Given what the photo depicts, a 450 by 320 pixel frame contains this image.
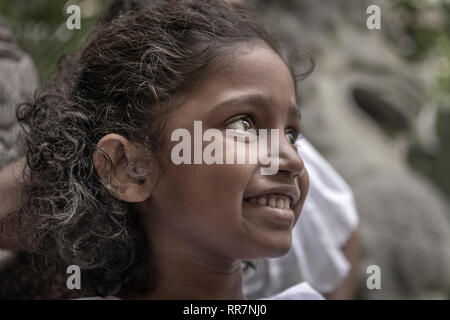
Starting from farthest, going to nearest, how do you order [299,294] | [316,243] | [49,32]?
1. [49,32]
2. [316,243]
3. [299,294]

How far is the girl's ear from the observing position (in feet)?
3.68

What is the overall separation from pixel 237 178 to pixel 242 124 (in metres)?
0.11

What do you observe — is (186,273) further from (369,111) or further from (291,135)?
(369,111)

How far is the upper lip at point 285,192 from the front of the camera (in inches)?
41.9

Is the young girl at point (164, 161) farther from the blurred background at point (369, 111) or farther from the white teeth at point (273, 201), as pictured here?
the blurred background at point (369, 111)

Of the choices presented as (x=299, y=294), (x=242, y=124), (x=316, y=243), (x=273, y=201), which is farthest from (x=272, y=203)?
(x=316, y=243)

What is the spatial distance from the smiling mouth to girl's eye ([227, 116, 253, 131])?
0.45ft

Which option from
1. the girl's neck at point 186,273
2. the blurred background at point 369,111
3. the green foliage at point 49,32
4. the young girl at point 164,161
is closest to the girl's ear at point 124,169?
the young girl at point 164,161

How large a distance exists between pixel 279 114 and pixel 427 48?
17.8 feet

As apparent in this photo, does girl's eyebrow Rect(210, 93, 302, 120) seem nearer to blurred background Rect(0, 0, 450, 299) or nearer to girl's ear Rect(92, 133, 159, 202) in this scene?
girl's ear Rect(92, 133, 159, 202)

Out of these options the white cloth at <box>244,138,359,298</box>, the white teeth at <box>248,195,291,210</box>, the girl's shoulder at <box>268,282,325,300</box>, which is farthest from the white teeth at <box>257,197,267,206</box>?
the white cloth at <box>244,138,359,298</box>

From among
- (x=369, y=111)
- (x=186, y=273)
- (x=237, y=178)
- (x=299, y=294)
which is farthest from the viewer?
(x=369, y=111)

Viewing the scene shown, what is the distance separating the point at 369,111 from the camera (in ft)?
15.0
